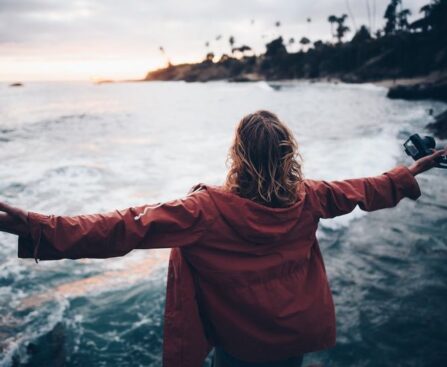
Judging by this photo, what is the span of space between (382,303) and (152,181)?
729 centimetres

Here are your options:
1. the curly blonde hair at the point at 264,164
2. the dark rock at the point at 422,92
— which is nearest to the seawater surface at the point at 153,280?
the curly blonde hair at the point at 264,164

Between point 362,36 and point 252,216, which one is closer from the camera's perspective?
point 252,216

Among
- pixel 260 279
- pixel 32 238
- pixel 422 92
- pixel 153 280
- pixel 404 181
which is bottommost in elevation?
pixel 153 280

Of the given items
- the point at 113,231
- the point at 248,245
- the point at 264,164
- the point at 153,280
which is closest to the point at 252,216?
the point at 248,245

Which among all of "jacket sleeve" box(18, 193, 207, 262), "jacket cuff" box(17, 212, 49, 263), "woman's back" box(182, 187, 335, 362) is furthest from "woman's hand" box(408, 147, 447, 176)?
"jacket cuff" box(17, 212, 49, 263)

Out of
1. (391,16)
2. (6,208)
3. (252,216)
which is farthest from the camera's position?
(391,16)

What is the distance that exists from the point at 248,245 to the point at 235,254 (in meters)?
0.08

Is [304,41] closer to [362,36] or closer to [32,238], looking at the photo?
[362,36]

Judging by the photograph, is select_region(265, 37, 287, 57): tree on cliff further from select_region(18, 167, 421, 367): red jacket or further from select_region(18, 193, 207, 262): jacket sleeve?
select_region(18, 193, 207, 262): jacket sleeve

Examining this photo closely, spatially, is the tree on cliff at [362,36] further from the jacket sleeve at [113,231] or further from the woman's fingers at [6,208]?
the woman's fingers at [6,208]

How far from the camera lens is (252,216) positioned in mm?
1754

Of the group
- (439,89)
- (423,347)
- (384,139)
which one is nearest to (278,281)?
(423,347)

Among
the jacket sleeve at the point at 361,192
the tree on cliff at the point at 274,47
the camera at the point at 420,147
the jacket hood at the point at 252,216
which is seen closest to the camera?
the jacket hood at the point at 252,216

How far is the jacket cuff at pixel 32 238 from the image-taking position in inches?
57.1
